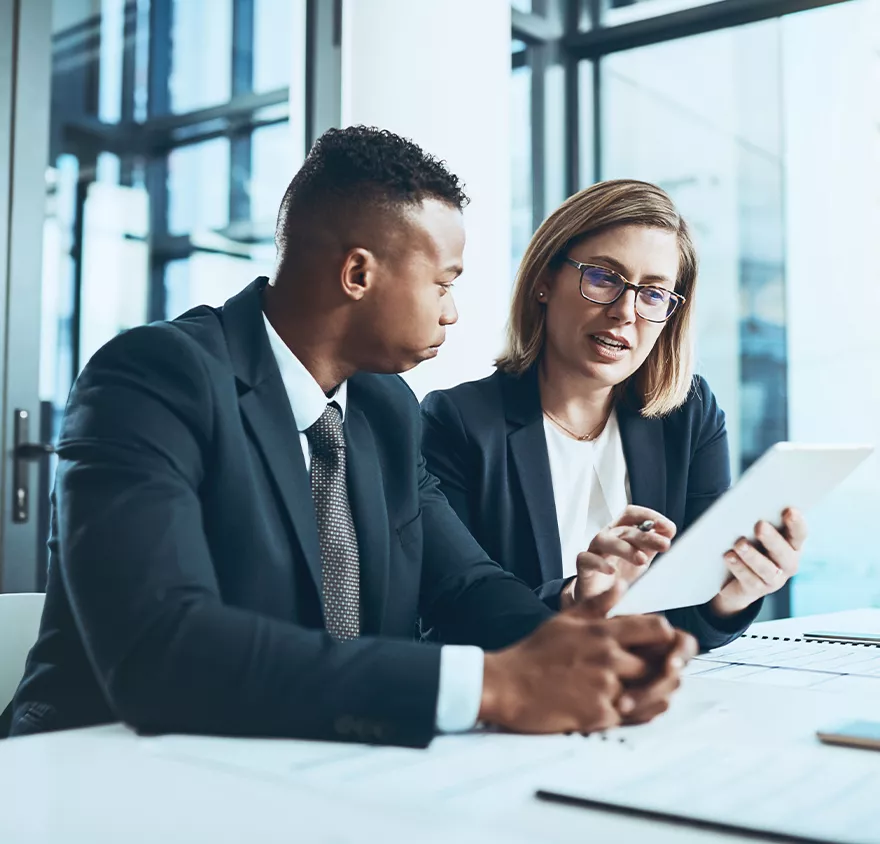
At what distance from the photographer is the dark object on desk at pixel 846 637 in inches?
68.2

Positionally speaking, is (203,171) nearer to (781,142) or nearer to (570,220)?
(570,220)

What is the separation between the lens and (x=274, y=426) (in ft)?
4.30

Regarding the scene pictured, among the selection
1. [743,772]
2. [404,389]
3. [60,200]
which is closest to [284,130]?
[60,200]

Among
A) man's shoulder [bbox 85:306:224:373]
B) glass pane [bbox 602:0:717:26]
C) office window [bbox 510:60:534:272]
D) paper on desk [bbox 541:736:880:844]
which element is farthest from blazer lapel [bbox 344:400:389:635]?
glass pane [bbox 602:0:717:26]

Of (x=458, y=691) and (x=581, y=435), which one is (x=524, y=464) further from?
(x=458, y=691)

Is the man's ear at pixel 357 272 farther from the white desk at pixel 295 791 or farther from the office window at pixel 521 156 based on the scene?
the office window at pixel 521 156

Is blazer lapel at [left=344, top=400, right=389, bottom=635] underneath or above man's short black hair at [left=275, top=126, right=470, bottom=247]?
underneath

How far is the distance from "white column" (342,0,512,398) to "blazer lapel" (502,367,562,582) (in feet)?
5.54

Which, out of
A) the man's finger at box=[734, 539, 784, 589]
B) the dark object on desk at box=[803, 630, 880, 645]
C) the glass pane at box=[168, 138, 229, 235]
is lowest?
the dark object on desk at box=[803, 630, 880, 645]

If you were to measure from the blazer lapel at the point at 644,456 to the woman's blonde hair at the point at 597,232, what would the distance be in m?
0.03

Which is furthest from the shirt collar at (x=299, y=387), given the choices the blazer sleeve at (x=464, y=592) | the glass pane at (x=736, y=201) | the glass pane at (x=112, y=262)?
the glass pane at (x=736, y=201)

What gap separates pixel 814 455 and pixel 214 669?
0.72 meters

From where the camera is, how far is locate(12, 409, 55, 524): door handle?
2854mm

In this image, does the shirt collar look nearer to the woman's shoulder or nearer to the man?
the man
